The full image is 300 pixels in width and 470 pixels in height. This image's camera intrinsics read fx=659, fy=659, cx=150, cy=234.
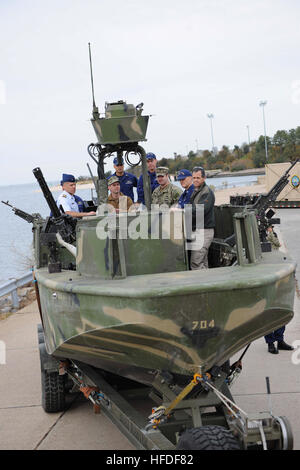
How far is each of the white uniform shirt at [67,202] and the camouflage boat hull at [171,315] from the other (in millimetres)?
2449

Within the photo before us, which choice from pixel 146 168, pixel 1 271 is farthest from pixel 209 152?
pixel 146 168

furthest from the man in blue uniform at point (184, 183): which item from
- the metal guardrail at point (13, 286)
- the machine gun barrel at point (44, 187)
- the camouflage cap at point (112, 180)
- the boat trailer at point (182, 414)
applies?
the metal guardrail at point (13, 286)

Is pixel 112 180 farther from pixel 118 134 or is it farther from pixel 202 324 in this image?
pixel 202 324

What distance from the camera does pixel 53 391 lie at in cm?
679

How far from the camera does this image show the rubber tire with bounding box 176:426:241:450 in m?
4.38

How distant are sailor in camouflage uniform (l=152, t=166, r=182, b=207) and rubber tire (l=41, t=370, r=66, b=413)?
2390 mm

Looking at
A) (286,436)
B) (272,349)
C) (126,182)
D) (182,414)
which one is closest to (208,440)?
(286,436)

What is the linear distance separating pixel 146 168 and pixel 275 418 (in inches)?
159

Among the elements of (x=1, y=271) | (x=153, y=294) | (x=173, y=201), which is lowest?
(x=1, y=271)

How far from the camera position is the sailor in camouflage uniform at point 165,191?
303 inches

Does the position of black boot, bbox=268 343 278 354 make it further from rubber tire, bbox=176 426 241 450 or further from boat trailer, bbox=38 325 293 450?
rubber tire, bbox=176 426 241 450

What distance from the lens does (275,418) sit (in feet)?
14.9
